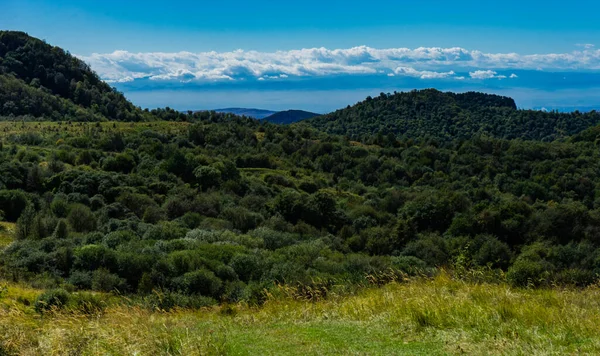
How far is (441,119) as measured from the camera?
492 feet

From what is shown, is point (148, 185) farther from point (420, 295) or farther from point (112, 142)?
point (420, 295)

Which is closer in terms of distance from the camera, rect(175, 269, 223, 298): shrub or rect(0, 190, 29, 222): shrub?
rect(175, 269, 223, 298): shrub

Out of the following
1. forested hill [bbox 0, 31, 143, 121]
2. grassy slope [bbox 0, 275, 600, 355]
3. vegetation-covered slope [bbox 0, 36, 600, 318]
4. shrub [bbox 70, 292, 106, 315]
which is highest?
forested hill [bbox 0, 31, 143, 121]

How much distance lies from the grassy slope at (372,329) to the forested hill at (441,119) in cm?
12531

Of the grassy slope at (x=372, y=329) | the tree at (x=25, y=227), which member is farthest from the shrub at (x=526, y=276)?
the tree at (x=25, y=227)

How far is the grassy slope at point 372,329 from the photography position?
6848 millimetres

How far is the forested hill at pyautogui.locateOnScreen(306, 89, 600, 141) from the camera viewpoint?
141 m

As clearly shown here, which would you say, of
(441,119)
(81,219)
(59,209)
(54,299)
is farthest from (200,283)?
(441,119)

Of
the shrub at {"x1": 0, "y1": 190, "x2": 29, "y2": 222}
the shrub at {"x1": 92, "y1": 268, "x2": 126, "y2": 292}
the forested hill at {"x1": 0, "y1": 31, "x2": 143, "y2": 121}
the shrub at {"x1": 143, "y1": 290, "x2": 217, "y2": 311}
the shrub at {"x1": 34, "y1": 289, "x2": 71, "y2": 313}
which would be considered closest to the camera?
the shrub at {"x1": 34, "y1": 289, "x2": 71, "y2": 313}

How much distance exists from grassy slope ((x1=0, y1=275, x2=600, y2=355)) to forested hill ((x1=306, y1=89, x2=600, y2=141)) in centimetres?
12531

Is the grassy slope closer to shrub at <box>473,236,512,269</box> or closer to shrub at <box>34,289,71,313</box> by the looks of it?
shrub at <box>34,289,71,313</box>

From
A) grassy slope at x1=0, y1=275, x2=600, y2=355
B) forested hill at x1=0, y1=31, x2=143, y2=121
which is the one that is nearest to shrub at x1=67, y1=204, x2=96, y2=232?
grassy slope at x1=0, y1=275, x2=600, y2=355

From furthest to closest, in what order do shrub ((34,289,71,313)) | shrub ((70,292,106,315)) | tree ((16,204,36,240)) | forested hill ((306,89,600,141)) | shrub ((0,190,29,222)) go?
forested hill ((306,89,600,141)), shrub ((0,190,29,222)), tree ((16,204,36,240)), shrub ((34,289,71,313)), shrub ((70,292,106,315))

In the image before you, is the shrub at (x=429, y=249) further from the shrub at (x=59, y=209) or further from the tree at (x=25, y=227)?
the tree at (x=25, y=227)
